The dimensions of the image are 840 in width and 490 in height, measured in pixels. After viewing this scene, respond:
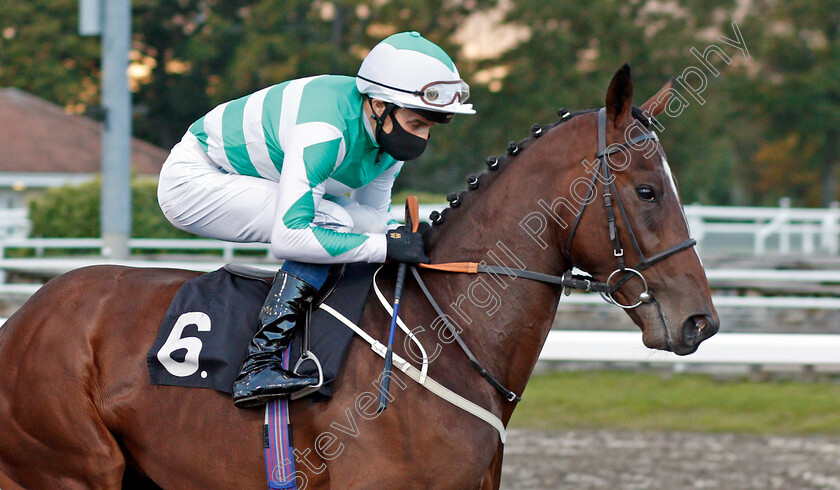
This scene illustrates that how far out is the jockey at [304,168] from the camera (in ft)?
8.96

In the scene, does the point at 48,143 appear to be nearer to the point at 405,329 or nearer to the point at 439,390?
the point at 405,329

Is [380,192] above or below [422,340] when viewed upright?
above

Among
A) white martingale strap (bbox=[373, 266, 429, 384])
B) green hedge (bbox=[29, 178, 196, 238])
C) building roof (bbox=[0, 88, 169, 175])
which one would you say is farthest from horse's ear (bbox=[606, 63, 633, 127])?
building roof (bbox=[0, 88, 169, 175])

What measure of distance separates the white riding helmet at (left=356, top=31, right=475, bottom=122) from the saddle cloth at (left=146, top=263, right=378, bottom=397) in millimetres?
551

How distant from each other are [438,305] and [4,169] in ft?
92.5

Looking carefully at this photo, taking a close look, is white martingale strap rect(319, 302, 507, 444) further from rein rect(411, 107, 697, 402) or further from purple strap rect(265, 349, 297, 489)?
purple strap rect(265, 349, 297, 489)

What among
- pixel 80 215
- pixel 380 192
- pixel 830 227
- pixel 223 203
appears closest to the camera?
pixel 223 203

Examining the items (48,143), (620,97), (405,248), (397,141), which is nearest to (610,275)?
(620,97)

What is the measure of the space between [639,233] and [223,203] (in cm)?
135

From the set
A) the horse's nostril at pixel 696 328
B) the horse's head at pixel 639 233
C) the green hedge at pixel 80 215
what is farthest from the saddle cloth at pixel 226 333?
the green hedge at pixel 80 215

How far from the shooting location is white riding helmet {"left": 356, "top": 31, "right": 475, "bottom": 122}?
9.27 feet

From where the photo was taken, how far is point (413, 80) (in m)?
2.82

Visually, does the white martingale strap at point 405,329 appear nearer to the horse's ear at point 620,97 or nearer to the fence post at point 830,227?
the horse's ear at point 620,97

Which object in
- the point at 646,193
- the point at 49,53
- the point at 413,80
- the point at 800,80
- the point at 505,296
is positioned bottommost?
the point at 505,296
